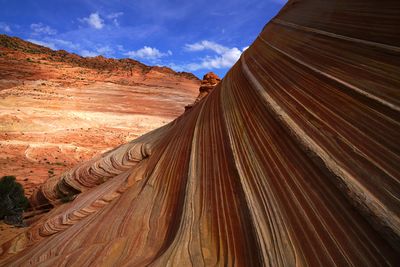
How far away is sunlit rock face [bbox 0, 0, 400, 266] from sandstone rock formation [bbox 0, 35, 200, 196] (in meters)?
7.14

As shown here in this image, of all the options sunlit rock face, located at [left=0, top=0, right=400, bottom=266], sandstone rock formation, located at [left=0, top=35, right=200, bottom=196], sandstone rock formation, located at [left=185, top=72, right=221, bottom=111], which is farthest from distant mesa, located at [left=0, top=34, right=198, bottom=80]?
sunlit rock face, located at [left=0, top=0, right=400, bottom=266]

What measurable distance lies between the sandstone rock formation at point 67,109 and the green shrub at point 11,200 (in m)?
1.52

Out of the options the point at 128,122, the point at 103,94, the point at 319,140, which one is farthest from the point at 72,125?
the point at 319,140

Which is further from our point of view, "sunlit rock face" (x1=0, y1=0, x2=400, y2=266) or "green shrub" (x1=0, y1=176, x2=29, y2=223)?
"green shrub" (x1=0, y1=176, x2=29, y2=223)

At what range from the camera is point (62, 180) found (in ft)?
22.3

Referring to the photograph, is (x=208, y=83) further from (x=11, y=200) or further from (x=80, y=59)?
(x=80, y=59)

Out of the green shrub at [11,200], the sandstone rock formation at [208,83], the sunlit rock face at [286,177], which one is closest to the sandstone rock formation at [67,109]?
the green shrub at [11,200]

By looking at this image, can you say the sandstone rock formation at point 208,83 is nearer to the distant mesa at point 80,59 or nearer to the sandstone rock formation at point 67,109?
the sandstone rock formation at point 67,109

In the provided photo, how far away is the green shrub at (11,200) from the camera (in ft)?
20.8

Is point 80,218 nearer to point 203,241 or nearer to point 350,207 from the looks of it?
point 203,241

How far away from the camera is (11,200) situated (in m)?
6.98

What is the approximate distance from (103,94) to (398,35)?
1202 inches

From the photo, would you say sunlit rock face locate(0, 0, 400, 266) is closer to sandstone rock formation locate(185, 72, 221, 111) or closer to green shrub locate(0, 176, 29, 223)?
green shrub locate(0, 176, 29, 223)

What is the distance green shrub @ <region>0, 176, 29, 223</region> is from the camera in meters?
6.34
